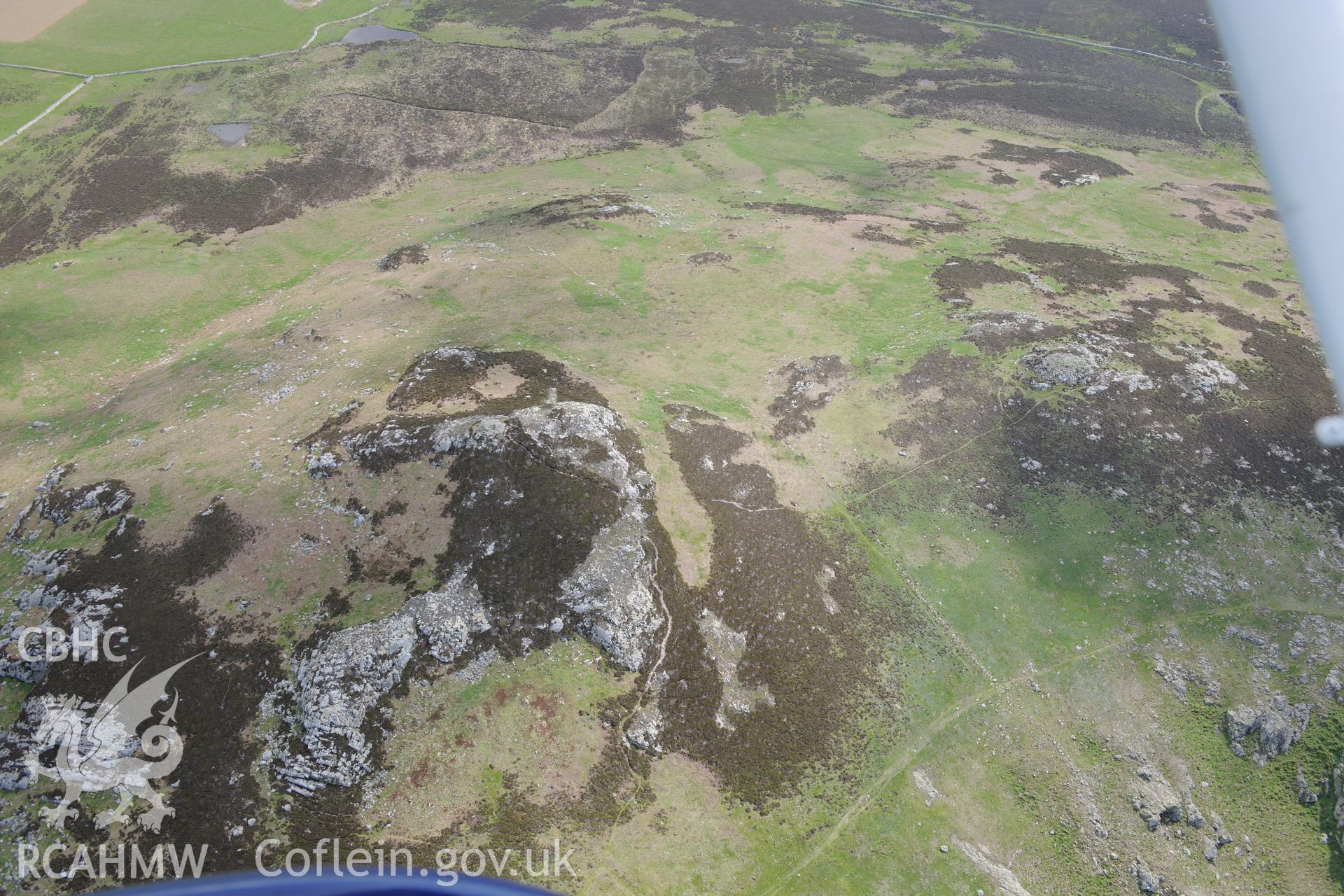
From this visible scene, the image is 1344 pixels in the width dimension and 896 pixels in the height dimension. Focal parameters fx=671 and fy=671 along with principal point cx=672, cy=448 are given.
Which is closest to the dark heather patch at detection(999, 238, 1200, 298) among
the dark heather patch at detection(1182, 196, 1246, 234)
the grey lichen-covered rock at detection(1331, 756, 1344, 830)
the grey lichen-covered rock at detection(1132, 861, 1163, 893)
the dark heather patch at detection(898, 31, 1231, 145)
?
the dark heather patch at detection(1182, 196, 1246, 234)

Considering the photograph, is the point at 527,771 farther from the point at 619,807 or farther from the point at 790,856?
the point at 790,856

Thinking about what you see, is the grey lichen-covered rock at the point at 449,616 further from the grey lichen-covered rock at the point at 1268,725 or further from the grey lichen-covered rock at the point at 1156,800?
the grey lichen-covered rock at the point at 1268,725

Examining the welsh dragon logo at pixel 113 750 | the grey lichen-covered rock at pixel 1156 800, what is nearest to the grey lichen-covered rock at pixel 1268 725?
the grey lichen-covered rock at pixel 1156 800

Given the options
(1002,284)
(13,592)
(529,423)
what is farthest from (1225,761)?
(13,592)

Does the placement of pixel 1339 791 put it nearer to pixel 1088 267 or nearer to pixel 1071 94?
pixel 1088 267

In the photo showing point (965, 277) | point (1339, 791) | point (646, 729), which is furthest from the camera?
point (965, 277)

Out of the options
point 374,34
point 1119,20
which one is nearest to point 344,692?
point 374,34

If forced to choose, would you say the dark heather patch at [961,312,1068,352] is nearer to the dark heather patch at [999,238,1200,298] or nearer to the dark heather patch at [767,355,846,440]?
the dark heather patch at [999,238,1200,298]
